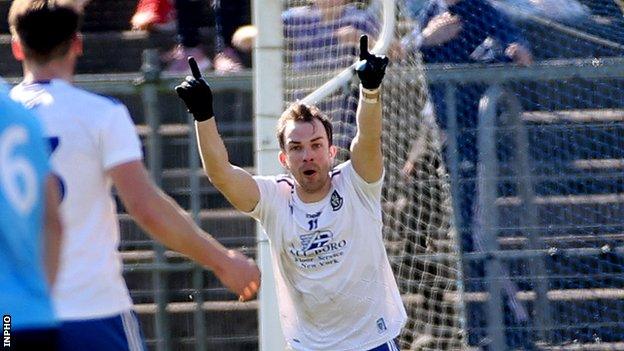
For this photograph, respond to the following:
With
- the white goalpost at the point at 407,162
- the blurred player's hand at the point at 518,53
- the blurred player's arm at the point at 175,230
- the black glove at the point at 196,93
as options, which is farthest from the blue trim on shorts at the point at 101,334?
the blurred player's hand at the point at 518,53

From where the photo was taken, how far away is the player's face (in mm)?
6254

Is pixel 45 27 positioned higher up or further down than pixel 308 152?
higher up

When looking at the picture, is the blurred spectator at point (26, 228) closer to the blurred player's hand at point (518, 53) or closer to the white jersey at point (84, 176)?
the white jersey at point (84, 176)

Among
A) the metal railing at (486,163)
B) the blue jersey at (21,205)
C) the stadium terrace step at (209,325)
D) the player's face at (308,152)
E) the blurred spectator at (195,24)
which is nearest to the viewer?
the blue jersey at (21,205)

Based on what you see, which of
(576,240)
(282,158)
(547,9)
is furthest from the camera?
(547,9)

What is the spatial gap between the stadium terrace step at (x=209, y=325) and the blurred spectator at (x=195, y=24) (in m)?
1.58

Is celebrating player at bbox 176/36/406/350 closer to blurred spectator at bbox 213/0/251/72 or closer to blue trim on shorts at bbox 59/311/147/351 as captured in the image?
blue trim on shorts at bbox 59/311/147/351

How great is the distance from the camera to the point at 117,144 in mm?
4539

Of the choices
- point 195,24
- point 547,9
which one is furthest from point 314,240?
point 195,24

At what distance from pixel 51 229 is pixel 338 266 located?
251cm

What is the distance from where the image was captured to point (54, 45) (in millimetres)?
4625

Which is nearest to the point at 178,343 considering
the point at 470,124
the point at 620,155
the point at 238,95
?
the point at 238,95

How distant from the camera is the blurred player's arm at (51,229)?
3.96 metres

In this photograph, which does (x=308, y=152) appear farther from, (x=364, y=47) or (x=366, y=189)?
(x=364, y=47)
